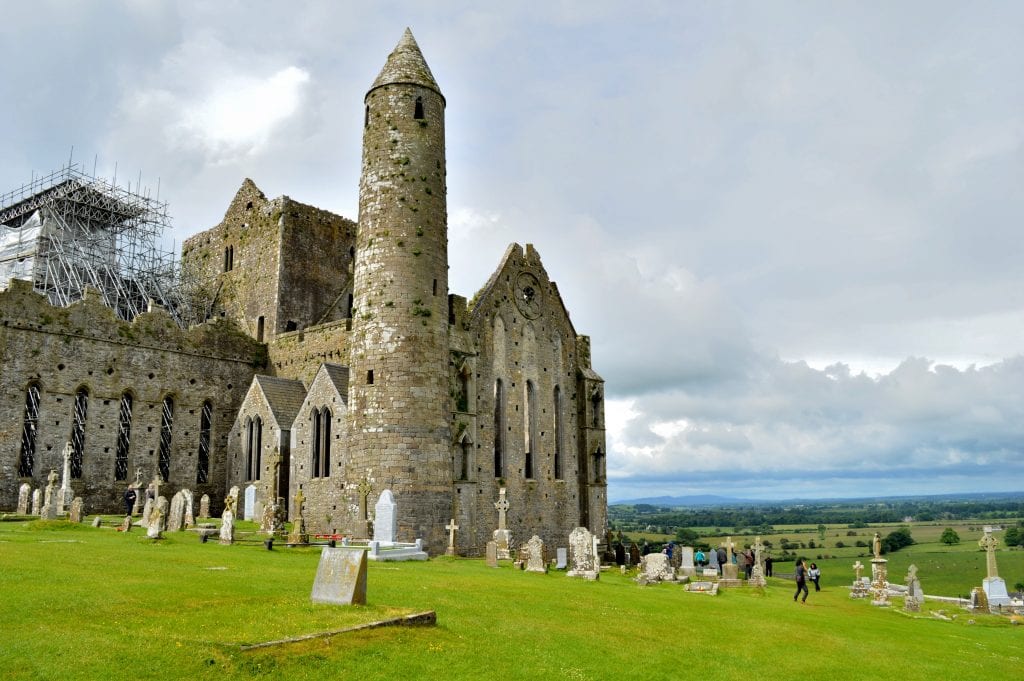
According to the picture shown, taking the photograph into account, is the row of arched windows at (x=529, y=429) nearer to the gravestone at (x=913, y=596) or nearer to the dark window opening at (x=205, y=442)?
the dark window opening at (x=205, y=442)

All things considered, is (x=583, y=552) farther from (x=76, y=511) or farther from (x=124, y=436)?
(x=124, y=436)

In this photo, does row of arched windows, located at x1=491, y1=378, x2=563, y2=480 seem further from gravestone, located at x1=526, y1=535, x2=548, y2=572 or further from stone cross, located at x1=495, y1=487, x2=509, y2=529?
gravestone, located at x1=526, y1=535, x2=548, y2=572

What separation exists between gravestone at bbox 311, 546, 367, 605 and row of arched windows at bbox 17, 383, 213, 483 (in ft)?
81.4

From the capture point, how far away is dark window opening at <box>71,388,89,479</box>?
35.5 metres

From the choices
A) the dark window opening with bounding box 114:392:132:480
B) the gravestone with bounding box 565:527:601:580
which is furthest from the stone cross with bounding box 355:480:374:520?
the dark window opening with bounding box 114:392:132:480

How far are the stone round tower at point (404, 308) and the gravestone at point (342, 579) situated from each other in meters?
15.4

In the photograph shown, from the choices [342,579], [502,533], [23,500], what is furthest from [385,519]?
[23,500]

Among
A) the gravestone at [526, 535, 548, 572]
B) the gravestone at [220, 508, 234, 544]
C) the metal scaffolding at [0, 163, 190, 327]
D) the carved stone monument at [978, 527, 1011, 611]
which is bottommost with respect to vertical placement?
the carved stone monument at [978, 527, 1011, 611]

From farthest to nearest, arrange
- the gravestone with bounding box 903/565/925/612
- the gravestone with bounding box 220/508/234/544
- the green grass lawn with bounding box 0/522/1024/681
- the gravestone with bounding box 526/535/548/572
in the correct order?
the gravestone with bounding box 526/535/548/572, the gravestone with bounding box 903/565/925/612, the gravestone with bounding box 220/508/234/544, the green grass lawn with bounding box 0/522/1024/681

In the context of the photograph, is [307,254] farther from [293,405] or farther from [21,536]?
[21,536]

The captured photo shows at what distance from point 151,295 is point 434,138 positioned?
23.3m

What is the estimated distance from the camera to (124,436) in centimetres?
3762

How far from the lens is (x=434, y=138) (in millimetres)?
33469

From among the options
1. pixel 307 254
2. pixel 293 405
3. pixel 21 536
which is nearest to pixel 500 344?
pixel 293 405
